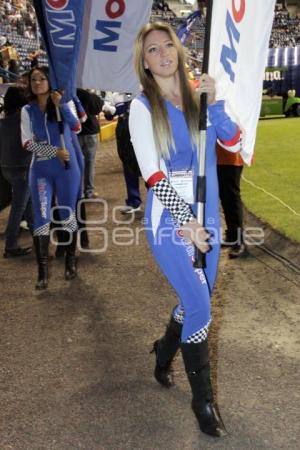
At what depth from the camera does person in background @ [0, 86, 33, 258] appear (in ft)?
21.6

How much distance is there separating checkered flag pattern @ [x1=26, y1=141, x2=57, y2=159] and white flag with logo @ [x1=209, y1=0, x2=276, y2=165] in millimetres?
2804

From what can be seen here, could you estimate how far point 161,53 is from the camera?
3.03 meters

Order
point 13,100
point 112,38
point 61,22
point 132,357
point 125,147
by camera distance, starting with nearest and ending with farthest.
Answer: point 132,357 → point 61,22 → point 13,100 → point 112,38 → point 125,147

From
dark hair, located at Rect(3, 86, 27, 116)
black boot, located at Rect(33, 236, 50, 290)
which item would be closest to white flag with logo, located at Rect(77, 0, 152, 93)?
dark hair, located at Rect(3, 86, 27, 116)

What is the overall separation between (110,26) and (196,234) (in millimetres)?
4788

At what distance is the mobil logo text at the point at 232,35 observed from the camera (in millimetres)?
2918

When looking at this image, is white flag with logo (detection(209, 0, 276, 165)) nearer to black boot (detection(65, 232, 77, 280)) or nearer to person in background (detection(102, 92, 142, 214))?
black boot (detection(65, 232, 77, 280))

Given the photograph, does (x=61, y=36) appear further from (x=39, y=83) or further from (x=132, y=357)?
(x=132, y=357)

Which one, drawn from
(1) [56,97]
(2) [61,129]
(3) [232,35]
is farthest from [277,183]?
(3) [232,35]

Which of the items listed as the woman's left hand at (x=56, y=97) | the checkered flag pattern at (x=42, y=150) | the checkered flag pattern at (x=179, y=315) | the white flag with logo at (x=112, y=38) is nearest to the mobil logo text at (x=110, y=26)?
the white flag with logo at (x=112, y=38)

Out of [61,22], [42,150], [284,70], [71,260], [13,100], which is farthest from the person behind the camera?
[284,70]

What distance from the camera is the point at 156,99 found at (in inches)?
118

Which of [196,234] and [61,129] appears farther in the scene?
[61,129]

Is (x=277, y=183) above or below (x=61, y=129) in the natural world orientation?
below
